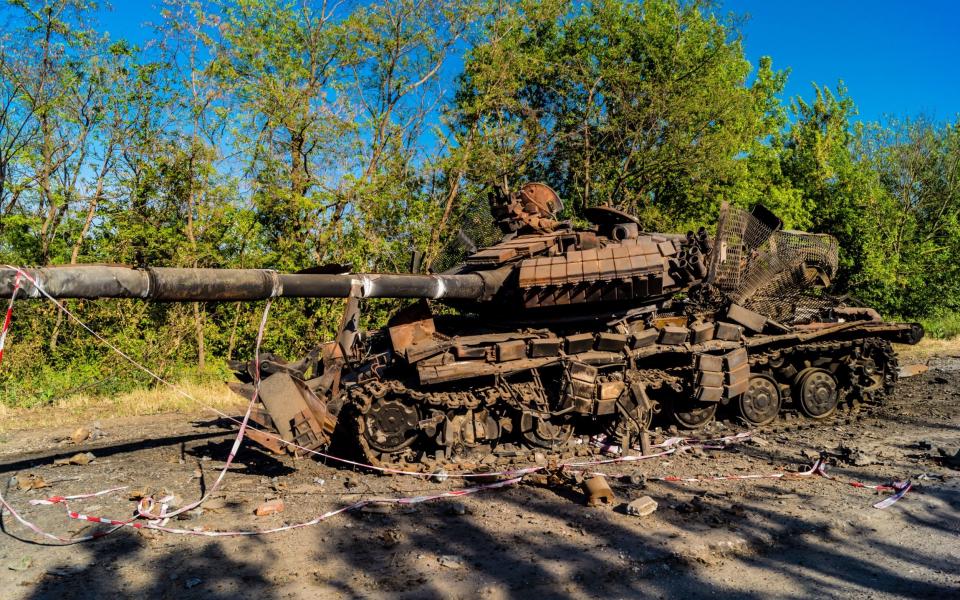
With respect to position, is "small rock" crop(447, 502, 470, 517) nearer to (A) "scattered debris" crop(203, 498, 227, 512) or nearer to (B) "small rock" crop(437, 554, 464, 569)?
(B) "small rock" crop(437, 554, 464, 569)

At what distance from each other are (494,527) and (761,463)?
3767 mm

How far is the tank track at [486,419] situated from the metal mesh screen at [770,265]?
950 mm

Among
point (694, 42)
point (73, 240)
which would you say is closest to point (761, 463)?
point (73, 240)

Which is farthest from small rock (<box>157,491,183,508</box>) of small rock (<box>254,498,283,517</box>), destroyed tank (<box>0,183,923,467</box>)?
destroyed tank (<box>0,183,923,467</box>)

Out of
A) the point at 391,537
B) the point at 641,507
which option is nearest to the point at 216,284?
the point at 391,537

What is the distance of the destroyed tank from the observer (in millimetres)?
7410

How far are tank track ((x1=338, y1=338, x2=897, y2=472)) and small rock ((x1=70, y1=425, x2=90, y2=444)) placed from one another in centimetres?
404

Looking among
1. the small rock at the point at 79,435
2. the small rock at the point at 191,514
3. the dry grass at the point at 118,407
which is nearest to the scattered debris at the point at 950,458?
the small rock at the point at 191,514

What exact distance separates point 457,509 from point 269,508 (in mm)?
1721

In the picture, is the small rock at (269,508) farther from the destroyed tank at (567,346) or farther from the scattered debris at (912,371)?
the scattered debris at (912,371)

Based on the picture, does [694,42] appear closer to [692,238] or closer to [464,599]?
[692,238]

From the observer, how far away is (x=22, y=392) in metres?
12.8

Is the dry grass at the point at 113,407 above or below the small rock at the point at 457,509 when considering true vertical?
above

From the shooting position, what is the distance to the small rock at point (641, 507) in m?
5.76
